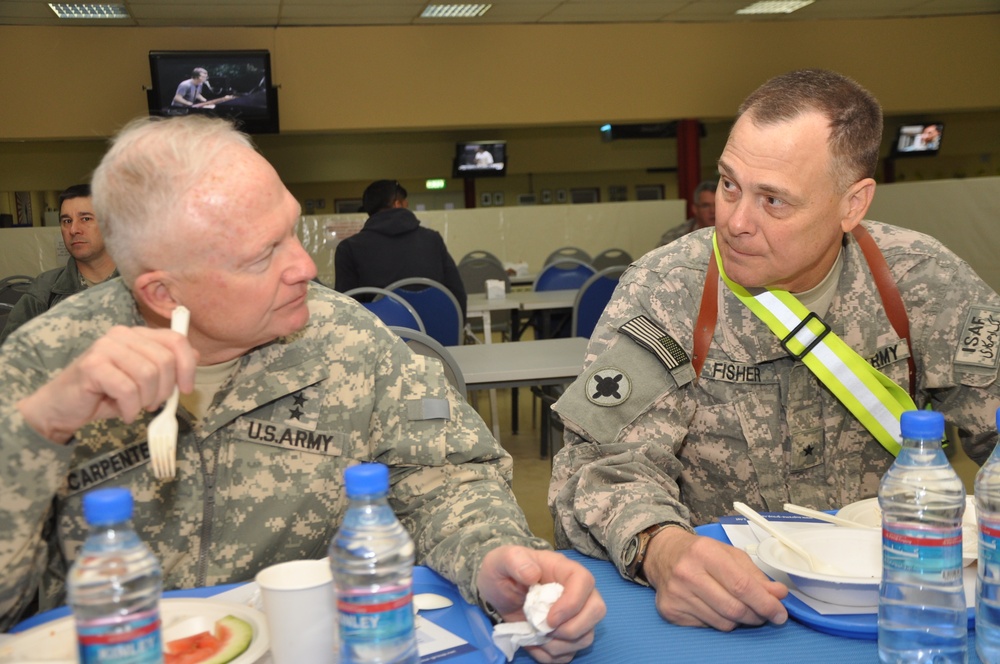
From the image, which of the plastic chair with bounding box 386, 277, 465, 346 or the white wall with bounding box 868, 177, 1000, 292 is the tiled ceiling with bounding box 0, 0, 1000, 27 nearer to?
the white wall with bounding box 868, 177, 1000, 292

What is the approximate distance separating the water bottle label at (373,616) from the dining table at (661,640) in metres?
0.17

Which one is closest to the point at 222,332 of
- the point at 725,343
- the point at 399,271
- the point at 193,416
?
the point at 193,416

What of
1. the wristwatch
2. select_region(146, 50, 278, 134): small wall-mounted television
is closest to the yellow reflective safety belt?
the wristwatch

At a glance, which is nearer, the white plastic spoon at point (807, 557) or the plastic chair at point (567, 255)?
the white plastic spoon at point (807, 557)

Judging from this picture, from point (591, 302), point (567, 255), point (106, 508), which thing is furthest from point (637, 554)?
point (567, 255)

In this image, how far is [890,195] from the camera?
835 centimetres

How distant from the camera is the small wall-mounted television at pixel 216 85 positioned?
7.96 m

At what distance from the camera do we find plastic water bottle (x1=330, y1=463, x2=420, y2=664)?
2.64 feet

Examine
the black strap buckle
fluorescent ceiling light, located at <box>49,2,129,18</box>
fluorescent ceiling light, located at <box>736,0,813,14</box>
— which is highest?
fluorescent ceiling light, located at <box>736,0,813,14</box>

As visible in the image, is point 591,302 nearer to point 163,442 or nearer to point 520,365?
point 520,365

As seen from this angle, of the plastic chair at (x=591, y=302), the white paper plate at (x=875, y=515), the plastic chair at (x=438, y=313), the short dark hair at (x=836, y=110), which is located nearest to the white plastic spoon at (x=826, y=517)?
the white paper plate at (x=875, y=515)

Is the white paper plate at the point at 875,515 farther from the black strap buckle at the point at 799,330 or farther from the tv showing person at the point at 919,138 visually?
the tv showing person at the point at 919,138

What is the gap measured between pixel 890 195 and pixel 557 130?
5.58 m

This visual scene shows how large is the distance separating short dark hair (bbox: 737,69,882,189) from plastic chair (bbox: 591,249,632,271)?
650cm
